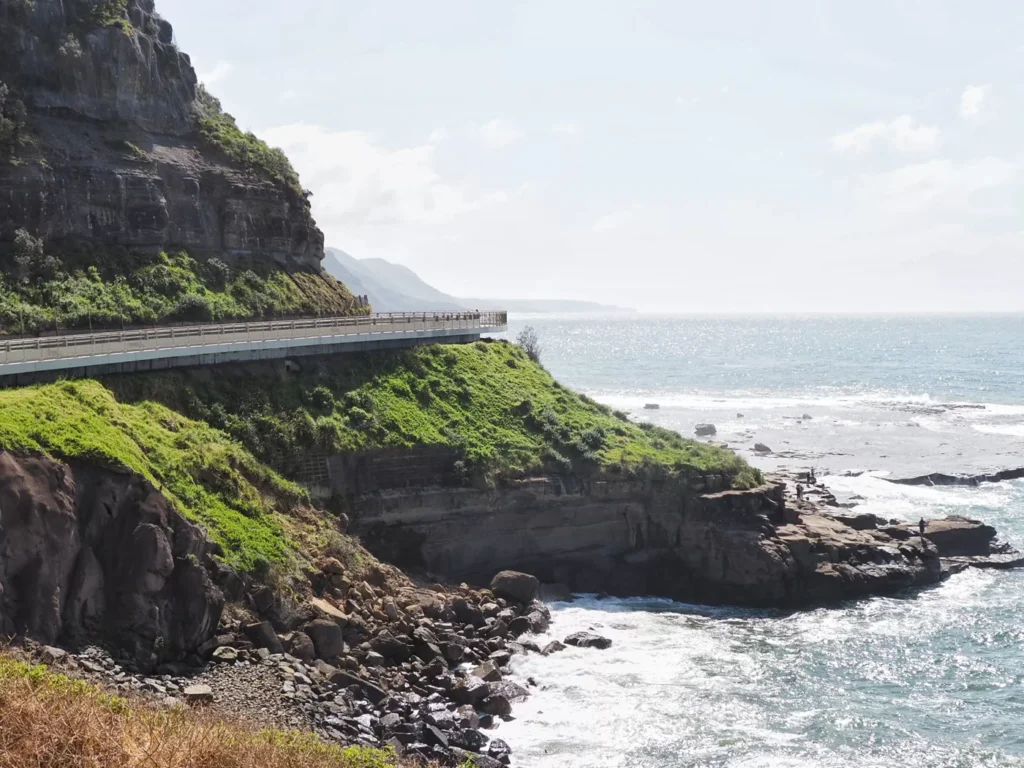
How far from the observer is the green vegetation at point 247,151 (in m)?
58.8

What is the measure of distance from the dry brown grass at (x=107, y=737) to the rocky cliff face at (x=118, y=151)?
33.2 meters

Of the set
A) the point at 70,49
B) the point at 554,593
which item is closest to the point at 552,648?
the point at 554,593

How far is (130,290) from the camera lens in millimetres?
49688

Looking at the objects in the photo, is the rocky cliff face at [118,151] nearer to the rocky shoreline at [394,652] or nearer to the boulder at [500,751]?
the rocky shoreline at [394,652]

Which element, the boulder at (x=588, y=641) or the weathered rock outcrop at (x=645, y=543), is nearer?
the boulder at (x=588, y=641)

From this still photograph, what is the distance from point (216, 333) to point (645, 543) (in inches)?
849

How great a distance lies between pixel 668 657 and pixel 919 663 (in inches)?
369

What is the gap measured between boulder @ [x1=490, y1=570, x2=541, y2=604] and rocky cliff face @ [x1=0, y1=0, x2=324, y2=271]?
26.7 m

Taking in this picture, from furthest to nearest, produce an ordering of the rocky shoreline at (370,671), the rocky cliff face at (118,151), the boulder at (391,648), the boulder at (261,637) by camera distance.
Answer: the rocky cliff face at (118,151) → the boulder at (391,648) → the boulder at (261,637) → the rocky shoreline at (370,671)

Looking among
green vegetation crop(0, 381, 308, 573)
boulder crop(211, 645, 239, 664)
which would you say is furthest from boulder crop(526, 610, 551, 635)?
boulder crop(211, 645, 239, 664)

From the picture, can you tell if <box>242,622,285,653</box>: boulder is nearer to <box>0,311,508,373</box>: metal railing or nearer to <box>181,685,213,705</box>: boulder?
<box>181,685,213,705</box>: boulder

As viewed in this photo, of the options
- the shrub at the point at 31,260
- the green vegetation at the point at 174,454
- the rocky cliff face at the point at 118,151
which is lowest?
the green vegetation at the point at 174,454

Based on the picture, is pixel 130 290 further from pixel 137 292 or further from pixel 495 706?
pixel 495 706

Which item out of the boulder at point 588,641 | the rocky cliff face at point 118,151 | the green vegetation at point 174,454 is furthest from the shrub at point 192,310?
the boulder at point 588,641
